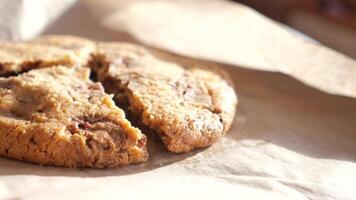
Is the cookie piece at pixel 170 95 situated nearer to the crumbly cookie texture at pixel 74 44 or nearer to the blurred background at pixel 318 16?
the crumbly cookie texture at pixel 74 44

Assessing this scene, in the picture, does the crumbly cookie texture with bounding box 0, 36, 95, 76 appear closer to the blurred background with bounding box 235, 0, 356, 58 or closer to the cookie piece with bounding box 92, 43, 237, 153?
the cookie piece with bounding box 92, 43, 237, 153

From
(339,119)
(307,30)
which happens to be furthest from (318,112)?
(307,30)

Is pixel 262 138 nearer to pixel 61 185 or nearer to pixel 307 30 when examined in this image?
pixel 61 185

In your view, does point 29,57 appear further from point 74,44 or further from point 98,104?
point 98,104

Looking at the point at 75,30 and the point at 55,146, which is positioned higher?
the point at 75,30

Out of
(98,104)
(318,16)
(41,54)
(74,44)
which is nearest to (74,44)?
(74,44)

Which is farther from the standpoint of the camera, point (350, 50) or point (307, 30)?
point (307, 30)
